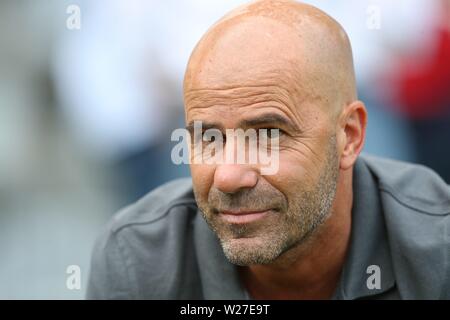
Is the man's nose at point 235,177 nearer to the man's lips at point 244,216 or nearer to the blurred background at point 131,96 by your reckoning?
the man's lips at point 244,216

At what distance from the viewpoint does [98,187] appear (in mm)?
6539

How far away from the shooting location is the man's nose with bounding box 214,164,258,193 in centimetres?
296

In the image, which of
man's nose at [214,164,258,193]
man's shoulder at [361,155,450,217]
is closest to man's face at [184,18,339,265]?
man's nose at [214,164,258,193]

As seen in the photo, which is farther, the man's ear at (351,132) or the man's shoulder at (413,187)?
the man's shoulder at (413,187)

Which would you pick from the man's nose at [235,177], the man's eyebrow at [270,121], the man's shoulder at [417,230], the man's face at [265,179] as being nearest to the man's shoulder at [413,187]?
the man's shoulder at [417,230]

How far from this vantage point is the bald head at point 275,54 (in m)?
3.02

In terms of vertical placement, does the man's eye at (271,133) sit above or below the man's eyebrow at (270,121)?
below

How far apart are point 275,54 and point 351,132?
1.78 ft

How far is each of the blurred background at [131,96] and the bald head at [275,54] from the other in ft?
6.40

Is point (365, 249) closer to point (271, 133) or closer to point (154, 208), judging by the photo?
point (271, 133)

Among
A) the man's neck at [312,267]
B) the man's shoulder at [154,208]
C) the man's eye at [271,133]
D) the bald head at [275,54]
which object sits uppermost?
the bald head at [275,54]

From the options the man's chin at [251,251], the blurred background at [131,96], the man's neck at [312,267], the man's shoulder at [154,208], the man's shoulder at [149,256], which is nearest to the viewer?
the man's chin at [251,251]

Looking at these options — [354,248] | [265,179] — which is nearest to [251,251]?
[265,179]

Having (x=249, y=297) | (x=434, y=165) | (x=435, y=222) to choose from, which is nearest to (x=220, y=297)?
(x=249, y=297)
